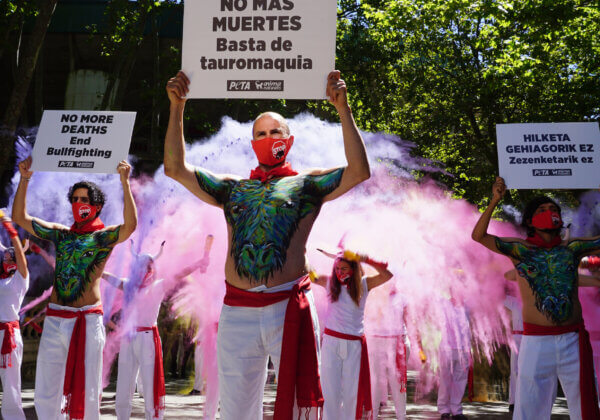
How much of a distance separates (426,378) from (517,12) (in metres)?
6.88

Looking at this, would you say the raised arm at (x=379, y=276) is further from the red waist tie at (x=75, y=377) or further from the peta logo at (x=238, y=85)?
the peta logo at (x=238, y=85)

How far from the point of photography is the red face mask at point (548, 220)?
548cm

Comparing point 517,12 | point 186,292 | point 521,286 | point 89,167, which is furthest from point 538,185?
point 517,12

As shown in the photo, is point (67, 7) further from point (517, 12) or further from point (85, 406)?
point (85, 406)

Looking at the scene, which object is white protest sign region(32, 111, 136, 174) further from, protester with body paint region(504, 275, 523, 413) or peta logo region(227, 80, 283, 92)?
protester with body paint region(504, 275, 523, 413)

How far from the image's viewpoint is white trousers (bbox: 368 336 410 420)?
7887 millimetres

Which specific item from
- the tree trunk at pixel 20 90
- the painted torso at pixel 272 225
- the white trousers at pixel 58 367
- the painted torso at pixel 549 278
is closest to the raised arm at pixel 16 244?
the white trousers at pixel 58 367

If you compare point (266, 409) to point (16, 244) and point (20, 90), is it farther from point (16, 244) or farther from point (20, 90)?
point (20, 90)

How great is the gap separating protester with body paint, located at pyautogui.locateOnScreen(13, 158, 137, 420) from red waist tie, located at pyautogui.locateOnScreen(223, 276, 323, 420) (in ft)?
7.67

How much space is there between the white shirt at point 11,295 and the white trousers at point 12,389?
6.6 inches

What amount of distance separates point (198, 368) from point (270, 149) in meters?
7.71

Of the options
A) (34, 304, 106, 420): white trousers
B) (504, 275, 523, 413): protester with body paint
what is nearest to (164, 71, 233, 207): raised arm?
(34, 304, 106, 420): white trousers

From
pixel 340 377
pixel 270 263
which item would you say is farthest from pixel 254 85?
pixel 340 377

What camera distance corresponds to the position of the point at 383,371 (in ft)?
26.2
